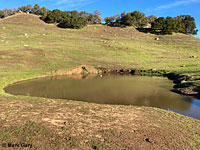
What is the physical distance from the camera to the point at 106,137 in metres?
11.4

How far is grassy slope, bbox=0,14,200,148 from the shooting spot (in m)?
40.8

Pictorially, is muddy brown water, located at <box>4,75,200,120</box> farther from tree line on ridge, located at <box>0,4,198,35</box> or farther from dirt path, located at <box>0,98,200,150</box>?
tree line on ridge, located at <box>0,4,198,35</box>

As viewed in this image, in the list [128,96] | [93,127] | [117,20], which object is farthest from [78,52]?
[117,20]

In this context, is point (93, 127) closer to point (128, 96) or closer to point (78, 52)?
point (128, 96)

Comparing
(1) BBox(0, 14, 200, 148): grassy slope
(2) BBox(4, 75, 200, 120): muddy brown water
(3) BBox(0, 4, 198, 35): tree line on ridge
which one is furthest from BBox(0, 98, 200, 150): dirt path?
(3) BBox(0, 4, 198, 35): tree line on ridge

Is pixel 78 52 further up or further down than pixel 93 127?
further up

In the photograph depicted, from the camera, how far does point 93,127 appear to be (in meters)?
12.8

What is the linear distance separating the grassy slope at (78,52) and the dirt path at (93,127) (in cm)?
63

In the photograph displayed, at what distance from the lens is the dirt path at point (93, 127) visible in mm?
10625

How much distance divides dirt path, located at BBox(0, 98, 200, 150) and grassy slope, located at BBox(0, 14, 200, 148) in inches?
24.8

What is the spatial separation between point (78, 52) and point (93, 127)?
48153mm

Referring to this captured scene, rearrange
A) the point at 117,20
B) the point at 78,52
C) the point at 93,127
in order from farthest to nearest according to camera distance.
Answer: the point at 117,20
the point at 78,52
the point at 93,127

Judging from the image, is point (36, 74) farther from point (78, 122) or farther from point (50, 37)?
point (50, 37)

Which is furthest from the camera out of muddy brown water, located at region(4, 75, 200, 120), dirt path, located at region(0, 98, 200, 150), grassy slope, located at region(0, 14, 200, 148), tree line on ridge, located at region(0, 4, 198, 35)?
tree line on ridge, located at region(0, 4, 198, 35)
